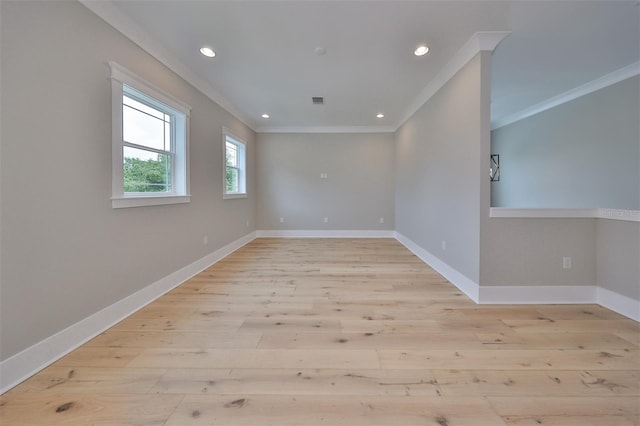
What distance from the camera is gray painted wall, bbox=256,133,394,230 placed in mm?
5922

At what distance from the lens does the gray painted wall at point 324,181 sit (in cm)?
592

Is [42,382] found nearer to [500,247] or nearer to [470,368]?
[470,368]

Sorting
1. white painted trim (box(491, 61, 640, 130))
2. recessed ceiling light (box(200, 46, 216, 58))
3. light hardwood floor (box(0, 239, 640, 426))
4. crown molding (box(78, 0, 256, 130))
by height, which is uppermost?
white painted trim (box(491, 61, 640, 130))

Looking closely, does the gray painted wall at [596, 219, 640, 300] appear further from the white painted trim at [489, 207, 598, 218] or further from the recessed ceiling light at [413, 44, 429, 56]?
the recessed ceiling light at [413, 44, 429, 56]

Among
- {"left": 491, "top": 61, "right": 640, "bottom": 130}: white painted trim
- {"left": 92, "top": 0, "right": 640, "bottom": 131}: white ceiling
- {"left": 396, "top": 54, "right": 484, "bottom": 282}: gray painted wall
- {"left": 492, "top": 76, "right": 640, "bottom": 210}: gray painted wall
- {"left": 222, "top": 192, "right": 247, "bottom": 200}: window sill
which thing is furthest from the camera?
{"left": 222, "top": 192, "right": 247, "bottom": 200}: window sill

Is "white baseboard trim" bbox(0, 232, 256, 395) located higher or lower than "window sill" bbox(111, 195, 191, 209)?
lower

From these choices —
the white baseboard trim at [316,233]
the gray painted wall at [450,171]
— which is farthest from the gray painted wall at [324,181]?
the gray painted wall at [450,171]

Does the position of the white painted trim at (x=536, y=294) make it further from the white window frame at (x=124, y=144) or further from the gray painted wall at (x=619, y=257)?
the white window frame at (x=124, y=144)

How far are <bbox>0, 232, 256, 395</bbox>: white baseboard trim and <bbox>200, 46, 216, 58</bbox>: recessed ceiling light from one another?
241 centimetres

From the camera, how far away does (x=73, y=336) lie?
1715 mm

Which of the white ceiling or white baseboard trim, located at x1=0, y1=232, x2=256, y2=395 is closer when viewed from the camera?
white baseboard trim, located at x1=0, y1=232, x2=256, y2=395

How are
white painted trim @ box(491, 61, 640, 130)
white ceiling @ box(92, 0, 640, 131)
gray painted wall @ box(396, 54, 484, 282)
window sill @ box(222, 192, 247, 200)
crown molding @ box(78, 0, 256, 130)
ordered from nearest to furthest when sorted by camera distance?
crown molding @ box(78, 0, 256, 130), white ceiling @ box(92, 0, 640, 131), gray painted wall @ box(396, 54, 484, 282), white painted trim @ box(491, 61, 640, 130), window sill @ box(222, 192, 247, 200)

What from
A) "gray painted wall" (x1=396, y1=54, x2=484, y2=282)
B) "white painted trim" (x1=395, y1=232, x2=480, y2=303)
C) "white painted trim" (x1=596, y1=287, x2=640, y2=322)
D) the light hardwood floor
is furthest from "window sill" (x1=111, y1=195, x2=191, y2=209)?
"white painted trim" (x1=596, y1=287, x2=640, y2=322)

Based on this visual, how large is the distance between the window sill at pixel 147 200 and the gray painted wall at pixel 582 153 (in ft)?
18.6
